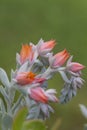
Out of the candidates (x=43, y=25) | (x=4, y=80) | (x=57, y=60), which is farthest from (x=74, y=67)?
(x=43, y=25)

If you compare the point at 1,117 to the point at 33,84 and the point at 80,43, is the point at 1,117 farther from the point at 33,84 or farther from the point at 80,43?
the point at 80,43

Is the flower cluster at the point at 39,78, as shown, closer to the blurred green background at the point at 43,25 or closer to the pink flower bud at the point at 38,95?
the pink flower bud at the point at 38,95

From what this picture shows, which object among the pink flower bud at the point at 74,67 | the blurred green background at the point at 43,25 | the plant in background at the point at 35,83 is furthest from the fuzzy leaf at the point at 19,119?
the blurred green background at the point at 43,25

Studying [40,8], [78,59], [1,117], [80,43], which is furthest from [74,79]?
[40,8]

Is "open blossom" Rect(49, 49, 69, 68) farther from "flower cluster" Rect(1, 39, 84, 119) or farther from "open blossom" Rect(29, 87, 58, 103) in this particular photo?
"open blossom" Rect(29, 87, 58, 103)

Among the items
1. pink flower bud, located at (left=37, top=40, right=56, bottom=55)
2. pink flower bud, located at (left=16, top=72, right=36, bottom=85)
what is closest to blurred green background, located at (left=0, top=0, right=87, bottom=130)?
pink flower bud, located at (left=37, top=40, right=56, bottom=55)

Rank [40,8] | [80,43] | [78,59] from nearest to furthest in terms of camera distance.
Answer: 1. [78,59]
2. [80,43]
3. [40,8]
